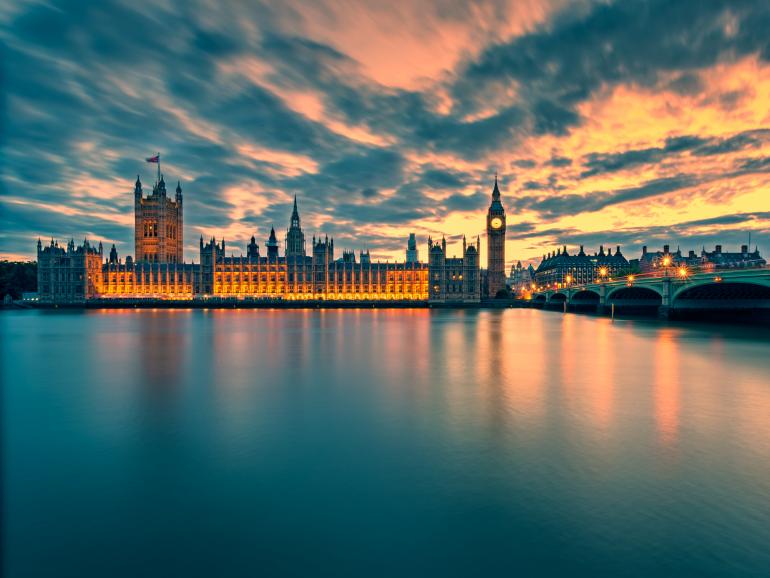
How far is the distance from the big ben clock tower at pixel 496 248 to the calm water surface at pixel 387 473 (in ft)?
485

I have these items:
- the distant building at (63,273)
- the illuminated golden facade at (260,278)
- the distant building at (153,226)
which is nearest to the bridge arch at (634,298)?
the illuminated golden facade at (260,278)

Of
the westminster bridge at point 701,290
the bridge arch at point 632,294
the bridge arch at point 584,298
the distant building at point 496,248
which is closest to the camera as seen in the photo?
the westminster bridge at point 701,290

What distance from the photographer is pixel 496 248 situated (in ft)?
574

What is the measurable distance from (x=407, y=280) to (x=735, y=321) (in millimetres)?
103871

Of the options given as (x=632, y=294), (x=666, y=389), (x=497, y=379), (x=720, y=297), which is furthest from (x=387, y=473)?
(x=632, y=294)

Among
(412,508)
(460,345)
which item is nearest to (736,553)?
(412,508)

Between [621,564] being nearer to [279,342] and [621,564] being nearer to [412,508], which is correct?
[412,508]

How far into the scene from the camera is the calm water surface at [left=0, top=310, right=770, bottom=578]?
8461 mm

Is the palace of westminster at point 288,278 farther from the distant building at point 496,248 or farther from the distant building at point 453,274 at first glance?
the distant building at point 496,248

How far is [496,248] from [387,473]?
557ft

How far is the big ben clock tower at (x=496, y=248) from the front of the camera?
173137 mm

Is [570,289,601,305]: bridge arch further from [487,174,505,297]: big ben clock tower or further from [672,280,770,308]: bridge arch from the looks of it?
[487,174,505,297]: big ben clock tower

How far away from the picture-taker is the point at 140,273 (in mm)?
153125

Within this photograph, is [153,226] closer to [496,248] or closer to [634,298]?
[496,248]
